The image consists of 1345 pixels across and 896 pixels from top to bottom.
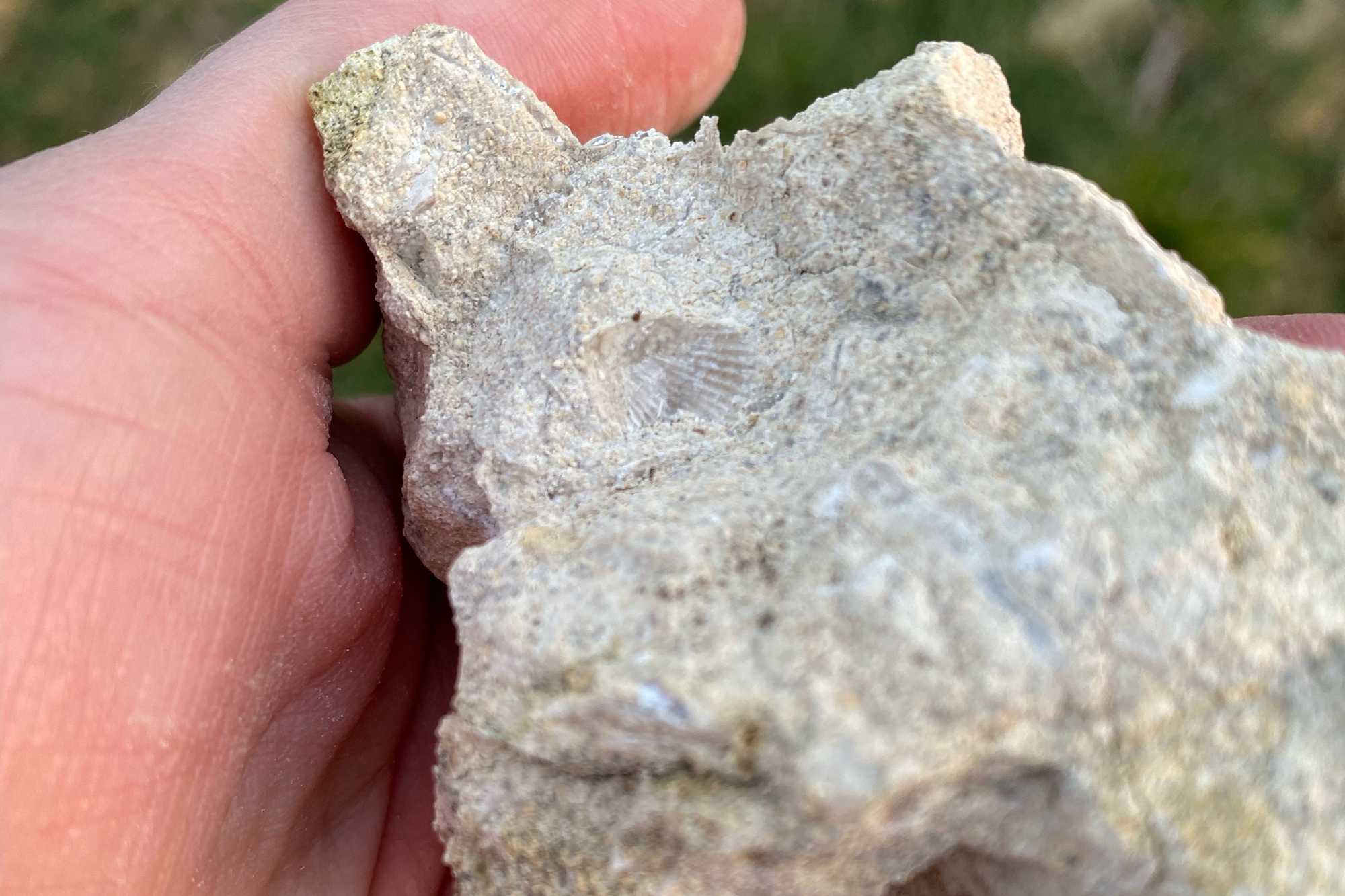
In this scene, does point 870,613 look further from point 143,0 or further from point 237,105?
point 143,0

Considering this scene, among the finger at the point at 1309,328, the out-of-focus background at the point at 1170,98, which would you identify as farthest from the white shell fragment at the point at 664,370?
the out-of-focus background at the point at 1170,98

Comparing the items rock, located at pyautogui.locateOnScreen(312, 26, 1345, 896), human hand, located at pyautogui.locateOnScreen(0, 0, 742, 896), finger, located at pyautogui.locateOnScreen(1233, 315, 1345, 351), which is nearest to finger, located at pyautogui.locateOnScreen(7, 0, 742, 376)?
human hand, located at pyautogui.locateOnScreen(0, 0, 742, 896)

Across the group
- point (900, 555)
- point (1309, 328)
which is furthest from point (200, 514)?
point (1309, 328)

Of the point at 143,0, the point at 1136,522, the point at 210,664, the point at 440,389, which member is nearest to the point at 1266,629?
the point at 1136,522

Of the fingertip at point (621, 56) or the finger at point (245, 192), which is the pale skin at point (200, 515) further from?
the fingertip at point (621, 56)

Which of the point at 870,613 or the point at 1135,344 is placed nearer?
the point at 870,613

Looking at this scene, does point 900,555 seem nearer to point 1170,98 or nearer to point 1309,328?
point 1309,328

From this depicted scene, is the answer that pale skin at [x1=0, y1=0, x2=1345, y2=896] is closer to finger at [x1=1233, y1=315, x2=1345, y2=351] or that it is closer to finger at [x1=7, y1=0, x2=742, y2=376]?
finger at [x1=7, y1=0, x2=742, y2=376]
